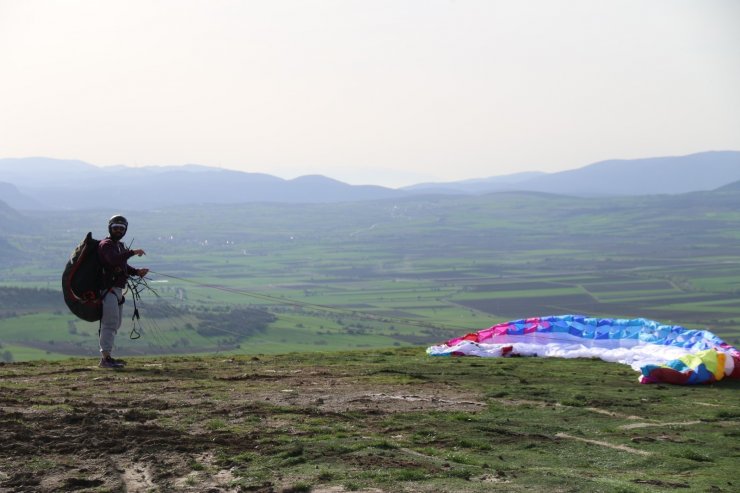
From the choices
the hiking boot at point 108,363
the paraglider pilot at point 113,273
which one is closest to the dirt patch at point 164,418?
the hiking boot at point 108,363

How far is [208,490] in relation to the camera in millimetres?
7578

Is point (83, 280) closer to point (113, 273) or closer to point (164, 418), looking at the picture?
point (113, 273)

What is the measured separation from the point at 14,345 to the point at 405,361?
50.1 metres

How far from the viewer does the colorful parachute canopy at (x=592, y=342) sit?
16562 mm

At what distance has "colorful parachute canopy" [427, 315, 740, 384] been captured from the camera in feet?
54.3

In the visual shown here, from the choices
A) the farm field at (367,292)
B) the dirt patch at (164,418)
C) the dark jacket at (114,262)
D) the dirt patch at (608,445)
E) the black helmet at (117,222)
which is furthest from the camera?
the farm field at (367,292)

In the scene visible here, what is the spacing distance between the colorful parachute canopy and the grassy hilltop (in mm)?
2166

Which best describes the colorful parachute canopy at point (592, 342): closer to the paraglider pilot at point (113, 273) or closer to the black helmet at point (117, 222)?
the paraglider pilot at point (113, 273)

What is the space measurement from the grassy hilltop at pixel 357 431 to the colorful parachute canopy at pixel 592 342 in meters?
2.17

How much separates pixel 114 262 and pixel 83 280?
590 millimetres

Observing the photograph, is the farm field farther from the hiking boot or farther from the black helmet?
the black helmet

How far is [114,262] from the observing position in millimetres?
13977

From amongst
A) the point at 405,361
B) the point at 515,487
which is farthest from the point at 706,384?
the point at 515,487

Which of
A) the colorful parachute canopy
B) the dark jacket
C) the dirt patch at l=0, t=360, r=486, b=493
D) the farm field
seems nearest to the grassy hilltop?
the dirt patch at l=0, t=360, r=486, b=493
